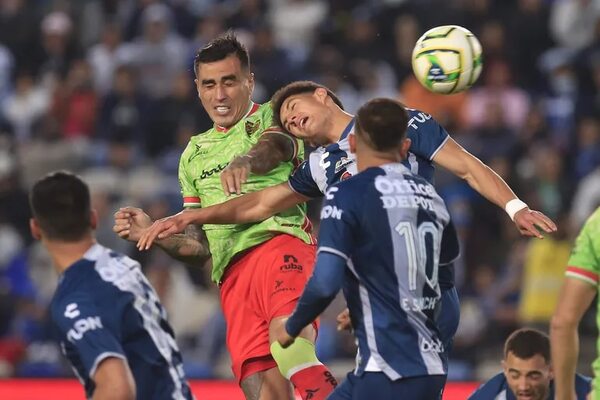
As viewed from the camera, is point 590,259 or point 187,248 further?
point 187,248

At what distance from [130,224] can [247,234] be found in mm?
863

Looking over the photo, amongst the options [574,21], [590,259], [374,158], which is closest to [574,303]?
[590,259]

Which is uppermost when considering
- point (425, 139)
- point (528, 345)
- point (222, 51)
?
point (222, 51)

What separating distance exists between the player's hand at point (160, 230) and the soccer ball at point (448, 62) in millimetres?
1645

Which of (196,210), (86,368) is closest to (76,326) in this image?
(86,368)

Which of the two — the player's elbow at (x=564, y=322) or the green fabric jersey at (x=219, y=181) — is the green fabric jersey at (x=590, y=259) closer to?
the player's elbow at (x=564, y=322)

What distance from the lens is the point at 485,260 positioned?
1429 centimetres

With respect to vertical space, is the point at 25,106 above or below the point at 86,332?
below

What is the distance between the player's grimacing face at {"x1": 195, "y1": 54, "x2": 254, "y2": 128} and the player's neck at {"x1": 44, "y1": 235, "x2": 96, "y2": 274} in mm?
2377

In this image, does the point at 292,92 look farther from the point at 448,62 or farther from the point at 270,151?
the point at 448,62

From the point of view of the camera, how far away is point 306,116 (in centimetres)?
730

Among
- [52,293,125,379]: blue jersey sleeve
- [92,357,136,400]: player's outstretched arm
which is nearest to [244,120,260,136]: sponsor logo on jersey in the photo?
[52,293,125,379]: blue jersey sleeve

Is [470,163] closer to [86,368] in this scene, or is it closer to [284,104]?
[284,104]

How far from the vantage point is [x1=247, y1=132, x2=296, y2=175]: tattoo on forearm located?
749cm
